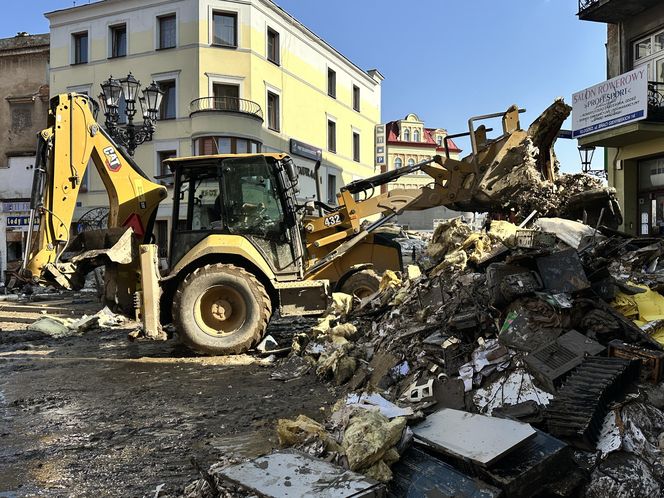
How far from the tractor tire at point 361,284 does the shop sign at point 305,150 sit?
17.0 meters

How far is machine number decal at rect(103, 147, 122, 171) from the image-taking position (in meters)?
7.91

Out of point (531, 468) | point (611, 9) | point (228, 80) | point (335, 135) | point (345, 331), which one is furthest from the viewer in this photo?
point (335, 135)

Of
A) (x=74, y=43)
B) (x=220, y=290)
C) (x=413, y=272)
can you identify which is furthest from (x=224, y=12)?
(x=413, y=272)

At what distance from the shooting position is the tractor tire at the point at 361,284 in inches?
310

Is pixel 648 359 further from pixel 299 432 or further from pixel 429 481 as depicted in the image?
pixel 299 432

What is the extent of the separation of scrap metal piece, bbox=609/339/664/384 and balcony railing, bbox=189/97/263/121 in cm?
1853

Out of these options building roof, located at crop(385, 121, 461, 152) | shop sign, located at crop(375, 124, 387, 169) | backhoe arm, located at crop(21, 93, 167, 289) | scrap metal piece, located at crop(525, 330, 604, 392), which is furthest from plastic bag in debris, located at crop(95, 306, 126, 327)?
building roof, located at crop(385, 121, 461, 152)

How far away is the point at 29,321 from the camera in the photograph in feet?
36.8

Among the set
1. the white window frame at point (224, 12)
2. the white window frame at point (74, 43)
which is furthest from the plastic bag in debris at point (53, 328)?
the white window frame at point (74, 43)

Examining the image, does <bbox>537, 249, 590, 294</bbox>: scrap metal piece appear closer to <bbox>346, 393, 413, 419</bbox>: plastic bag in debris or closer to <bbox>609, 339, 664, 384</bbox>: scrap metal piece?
<bbox>609, 339, 664, 384</bbox>: scrap metal piece

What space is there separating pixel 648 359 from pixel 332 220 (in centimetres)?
517

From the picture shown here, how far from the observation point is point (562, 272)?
4672 millimetres

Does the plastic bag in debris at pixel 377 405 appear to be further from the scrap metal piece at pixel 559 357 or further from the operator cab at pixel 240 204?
the operator cab at pixel 240 204

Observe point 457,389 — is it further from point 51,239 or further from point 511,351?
point 51,239
